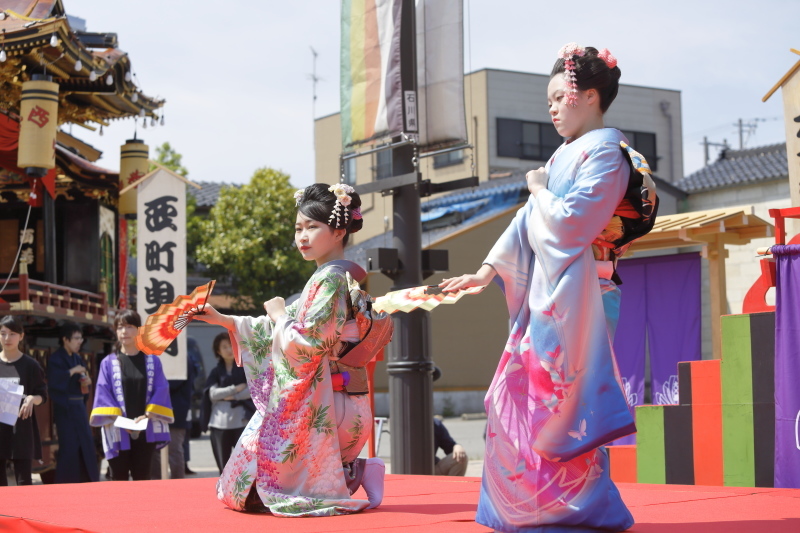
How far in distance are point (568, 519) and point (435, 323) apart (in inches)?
813

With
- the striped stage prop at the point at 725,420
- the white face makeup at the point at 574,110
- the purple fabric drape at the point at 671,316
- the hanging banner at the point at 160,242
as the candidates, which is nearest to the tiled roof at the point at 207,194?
the hanging banner at the point at 160,242

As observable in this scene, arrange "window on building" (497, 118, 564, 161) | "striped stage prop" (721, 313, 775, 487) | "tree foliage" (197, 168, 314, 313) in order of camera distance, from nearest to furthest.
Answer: "striped stage prop" (721, 313, 775, 487)
"tree foliage" (197, 168, 314, 313)
"window on building" (497, 118, 564, 161)

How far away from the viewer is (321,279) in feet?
13.1

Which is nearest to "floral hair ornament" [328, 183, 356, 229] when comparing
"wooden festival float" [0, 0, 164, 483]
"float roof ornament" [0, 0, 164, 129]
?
"wooden festival float" [0, 0, 164, 483]

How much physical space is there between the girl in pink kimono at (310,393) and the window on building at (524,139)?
2532 cm

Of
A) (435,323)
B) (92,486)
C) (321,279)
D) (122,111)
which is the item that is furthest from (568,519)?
(435,323)

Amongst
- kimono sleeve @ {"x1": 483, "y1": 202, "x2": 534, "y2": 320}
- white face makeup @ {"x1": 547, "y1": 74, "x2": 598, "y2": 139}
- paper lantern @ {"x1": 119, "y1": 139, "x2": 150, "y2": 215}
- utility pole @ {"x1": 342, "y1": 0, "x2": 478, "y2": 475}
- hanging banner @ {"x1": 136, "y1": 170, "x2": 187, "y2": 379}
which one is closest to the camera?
kimono sleeve @ {"x1": 483, "y1": 202, "x2": 534, "y2": 320}

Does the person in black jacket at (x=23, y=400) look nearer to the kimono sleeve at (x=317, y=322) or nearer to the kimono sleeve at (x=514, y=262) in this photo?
the kimono sleeve at (x=317, y=322)

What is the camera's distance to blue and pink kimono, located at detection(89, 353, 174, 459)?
22.9ft

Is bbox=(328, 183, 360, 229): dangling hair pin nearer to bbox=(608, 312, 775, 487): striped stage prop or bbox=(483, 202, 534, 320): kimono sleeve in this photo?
bbox=(483, 202, 534, 320): kimono sleeve

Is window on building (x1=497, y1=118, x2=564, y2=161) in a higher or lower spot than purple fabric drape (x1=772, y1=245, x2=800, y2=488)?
higher

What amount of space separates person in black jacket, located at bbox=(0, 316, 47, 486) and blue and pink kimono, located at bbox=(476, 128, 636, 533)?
5.28 metres

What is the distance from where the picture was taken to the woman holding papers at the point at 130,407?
6.99 meters

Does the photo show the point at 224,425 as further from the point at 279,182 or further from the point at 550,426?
the point at 279,182
